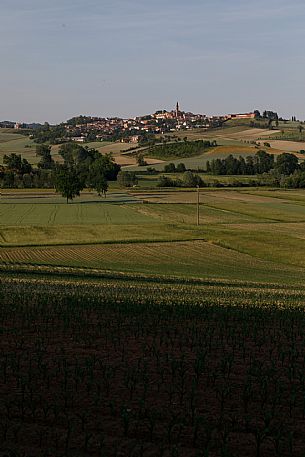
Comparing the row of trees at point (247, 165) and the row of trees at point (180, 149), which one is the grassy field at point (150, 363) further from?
the row of trees at point (180, 149)

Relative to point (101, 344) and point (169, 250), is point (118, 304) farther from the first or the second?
point (169, 250)

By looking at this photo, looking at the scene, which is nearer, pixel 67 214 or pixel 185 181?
pixel 67 214

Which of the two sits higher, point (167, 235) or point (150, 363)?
point (150, 363)

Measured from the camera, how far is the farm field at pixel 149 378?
383 inches

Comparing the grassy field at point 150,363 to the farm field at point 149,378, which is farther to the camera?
the grassy field at point 150,363

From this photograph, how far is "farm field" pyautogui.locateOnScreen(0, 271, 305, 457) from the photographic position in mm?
9719

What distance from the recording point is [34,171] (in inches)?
5610

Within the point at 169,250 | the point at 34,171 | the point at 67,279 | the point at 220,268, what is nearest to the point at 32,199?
the point at 34,171

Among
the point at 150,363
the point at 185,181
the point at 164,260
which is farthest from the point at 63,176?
the point at 150,363

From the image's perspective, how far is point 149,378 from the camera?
506 inches

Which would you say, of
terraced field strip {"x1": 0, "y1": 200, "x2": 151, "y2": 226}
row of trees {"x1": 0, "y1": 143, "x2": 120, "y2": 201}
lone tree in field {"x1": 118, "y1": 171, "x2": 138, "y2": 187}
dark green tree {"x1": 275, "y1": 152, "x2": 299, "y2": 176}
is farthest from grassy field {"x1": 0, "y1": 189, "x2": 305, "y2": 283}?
dark green tree {"x1": 275, "y1": 152, "x2": 299, "y2": 176}

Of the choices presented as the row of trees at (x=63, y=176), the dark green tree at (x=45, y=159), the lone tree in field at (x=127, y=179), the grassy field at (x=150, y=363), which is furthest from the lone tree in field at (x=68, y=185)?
the grassy field at (x=150, y=363)

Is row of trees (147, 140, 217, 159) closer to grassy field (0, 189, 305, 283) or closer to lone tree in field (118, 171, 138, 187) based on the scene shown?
lone tree in field (118, 171, 138, 187)

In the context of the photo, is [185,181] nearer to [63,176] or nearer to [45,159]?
[63,176]
